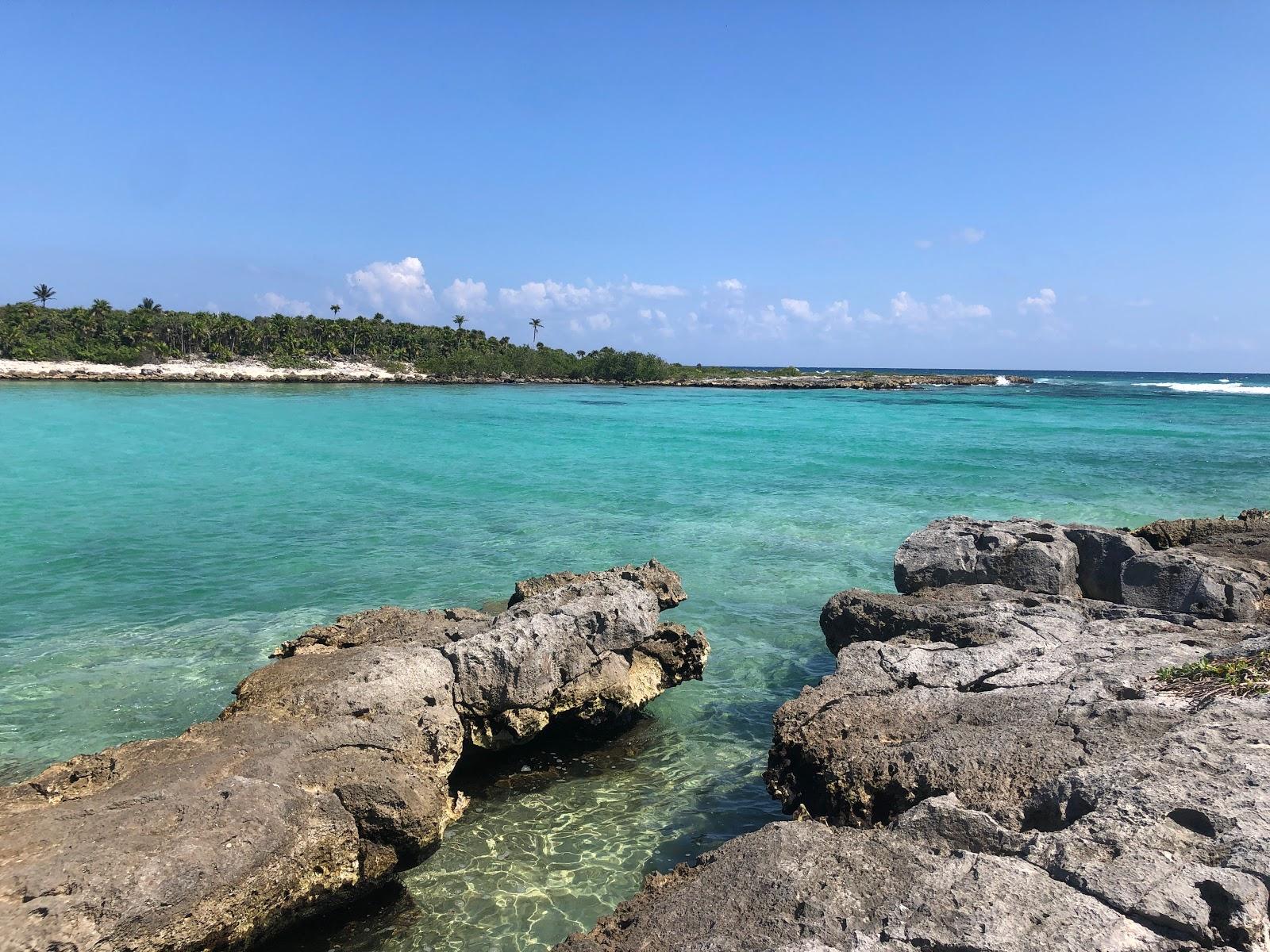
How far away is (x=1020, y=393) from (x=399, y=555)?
3494 inches

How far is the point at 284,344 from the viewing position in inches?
3725

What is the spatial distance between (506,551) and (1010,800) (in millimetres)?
10691

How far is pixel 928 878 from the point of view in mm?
3439

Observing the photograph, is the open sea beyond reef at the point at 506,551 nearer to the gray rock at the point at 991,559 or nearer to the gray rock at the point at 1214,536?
the gray rock at the point at 991,559

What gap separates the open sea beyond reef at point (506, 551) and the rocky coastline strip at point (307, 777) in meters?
0.54

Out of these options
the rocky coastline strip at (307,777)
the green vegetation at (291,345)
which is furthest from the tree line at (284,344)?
the rocky coastline strip at (307,777)

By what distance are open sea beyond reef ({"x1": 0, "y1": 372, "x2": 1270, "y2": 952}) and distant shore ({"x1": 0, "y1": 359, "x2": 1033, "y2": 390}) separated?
40.4 metres

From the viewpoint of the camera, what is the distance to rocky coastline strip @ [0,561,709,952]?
3807mm

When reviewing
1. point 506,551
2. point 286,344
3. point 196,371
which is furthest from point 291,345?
point 506,551

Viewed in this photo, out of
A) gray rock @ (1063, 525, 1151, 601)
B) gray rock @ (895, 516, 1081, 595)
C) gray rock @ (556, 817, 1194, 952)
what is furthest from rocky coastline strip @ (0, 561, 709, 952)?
gray rock @ (1063, 525, 1151, 601)

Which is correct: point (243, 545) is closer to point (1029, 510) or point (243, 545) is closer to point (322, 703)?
point (322, 703)

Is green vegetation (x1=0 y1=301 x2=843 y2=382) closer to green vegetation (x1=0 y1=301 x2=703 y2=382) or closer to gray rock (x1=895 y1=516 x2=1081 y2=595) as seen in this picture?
green vegetation (x1=0 y1=301 x2=703 y2=382)

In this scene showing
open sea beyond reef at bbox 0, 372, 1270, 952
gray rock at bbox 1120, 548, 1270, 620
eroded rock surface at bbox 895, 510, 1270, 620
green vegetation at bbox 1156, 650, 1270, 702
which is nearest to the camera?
green vegetation at bbox 1156, 650, 1270, 702

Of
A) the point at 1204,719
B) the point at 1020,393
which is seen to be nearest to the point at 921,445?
the point at 1204,719
